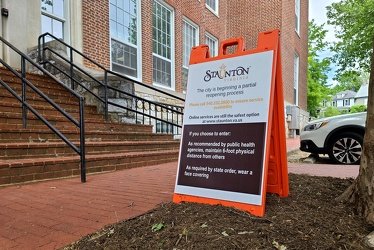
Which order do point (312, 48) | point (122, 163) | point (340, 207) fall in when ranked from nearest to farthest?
point (340, 207) < point (122, 163) < point (312, 48)

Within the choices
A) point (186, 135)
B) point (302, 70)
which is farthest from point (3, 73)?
point (302, 70)

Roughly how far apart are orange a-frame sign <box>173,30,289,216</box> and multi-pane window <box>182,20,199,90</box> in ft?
32.0

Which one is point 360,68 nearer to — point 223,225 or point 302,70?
point 302,70

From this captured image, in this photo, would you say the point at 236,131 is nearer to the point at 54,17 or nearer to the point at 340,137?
the point at 340,137

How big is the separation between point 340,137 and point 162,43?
7.06 meters

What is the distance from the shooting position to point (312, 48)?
27.8 metres

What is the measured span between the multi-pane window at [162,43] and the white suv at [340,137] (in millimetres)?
5956

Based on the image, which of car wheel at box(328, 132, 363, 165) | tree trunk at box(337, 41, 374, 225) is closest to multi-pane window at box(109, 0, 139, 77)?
car wheel at box(328, 132, 363, 165)

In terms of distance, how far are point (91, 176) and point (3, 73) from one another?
325 cm

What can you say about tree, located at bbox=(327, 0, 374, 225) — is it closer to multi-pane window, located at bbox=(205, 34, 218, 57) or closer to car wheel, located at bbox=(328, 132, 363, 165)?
car wheel, located at bbox=(328, 132, 363, 165)

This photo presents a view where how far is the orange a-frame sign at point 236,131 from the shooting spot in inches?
85.2

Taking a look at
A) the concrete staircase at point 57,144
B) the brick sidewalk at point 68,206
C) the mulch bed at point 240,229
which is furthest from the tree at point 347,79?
the mulch bed at point 240,229

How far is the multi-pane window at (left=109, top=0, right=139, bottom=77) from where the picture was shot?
8.58 metres

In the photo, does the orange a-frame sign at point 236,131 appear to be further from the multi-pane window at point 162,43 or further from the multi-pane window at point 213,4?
the multi-pane window at point 213,4
